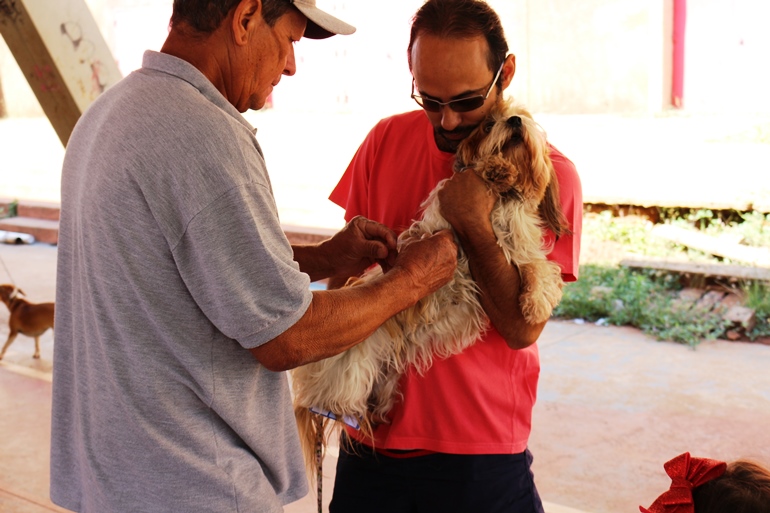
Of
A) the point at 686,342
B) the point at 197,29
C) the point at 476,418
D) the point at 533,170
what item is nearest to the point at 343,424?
the point at 476,418

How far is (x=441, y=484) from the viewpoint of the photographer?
233 centimetres

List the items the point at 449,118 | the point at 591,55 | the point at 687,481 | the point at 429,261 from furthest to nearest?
the point at 591,55 < the point at 449,118 < the point at 429,261 < the point at 687,481

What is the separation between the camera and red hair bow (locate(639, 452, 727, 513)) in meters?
2.04

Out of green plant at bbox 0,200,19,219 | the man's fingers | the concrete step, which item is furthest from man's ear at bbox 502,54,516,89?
green plant at bbox 0,200,19,219

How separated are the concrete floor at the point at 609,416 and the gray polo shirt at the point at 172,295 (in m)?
2.76

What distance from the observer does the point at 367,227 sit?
8.04 feet

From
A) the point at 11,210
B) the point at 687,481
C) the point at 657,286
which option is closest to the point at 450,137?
the point at 687,481

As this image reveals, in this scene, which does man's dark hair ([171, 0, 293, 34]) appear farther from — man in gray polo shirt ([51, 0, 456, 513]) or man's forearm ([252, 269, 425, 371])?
man's forearm ([252, 269, 425, 371])

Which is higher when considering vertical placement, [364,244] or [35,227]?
[364,244]

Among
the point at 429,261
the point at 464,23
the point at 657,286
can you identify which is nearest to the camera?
the point at 429,261

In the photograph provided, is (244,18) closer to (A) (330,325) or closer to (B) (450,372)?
(A) (330,325)

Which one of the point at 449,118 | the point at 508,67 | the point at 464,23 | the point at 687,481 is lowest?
the point at 687,481

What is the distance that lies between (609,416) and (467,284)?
3426 millimetres

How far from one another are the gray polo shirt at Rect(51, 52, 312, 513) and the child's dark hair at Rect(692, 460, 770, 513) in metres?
1.05
